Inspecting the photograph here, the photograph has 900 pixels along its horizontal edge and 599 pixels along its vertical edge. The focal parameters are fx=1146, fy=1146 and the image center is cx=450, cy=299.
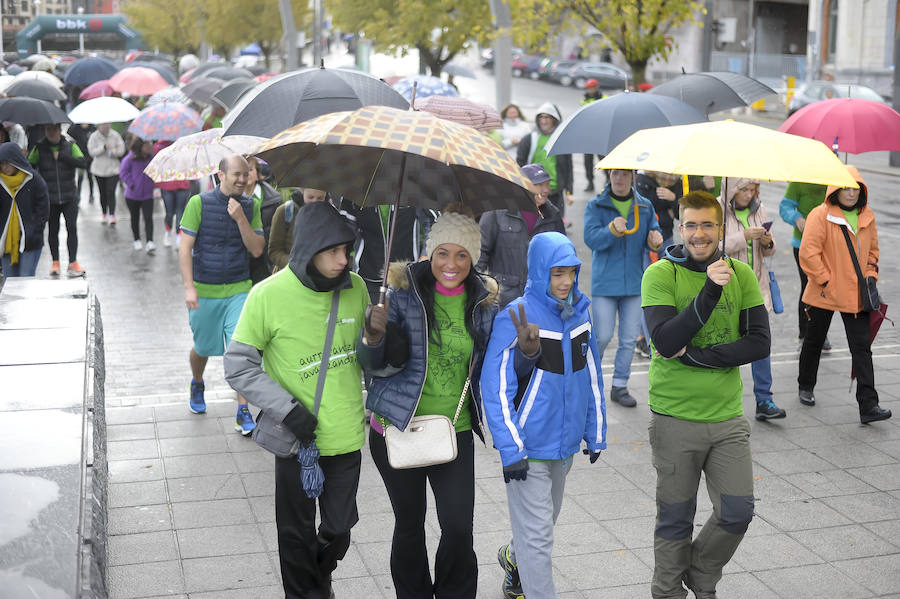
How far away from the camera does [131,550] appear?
6031 mm

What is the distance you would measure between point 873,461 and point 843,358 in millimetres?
2964

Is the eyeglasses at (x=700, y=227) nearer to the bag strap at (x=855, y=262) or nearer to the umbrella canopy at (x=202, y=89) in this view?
the bag strap at (x=855, y=262)

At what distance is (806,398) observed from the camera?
8.88 meters

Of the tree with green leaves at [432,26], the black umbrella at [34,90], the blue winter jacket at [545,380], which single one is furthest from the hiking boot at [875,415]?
the tree with green leaves at [432,26]

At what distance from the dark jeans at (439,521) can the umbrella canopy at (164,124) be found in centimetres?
961

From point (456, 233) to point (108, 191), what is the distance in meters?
14.5

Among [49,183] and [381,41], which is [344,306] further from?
[381,41]

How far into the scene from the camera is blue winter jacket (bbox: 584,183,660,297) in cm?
880

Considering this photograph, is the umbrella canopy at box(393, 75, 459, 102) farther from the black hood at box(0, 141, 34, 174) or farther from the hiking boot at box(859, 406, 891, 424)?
the hiking boot at box(859, 406, 891, 424)

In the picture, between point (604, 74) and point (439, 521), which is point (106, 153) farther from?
point (604, 74)

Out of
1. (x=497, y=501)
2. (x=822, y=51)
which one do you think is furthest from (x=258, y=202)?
(x=822, y=51)

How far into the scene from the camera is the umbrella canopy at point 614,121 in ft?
27.6

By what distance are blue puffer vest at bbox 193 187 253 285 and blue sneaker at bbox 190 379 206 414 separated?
0.99 metres

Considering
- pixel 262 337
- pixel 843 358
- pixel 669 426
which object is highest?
pixel 262 337
